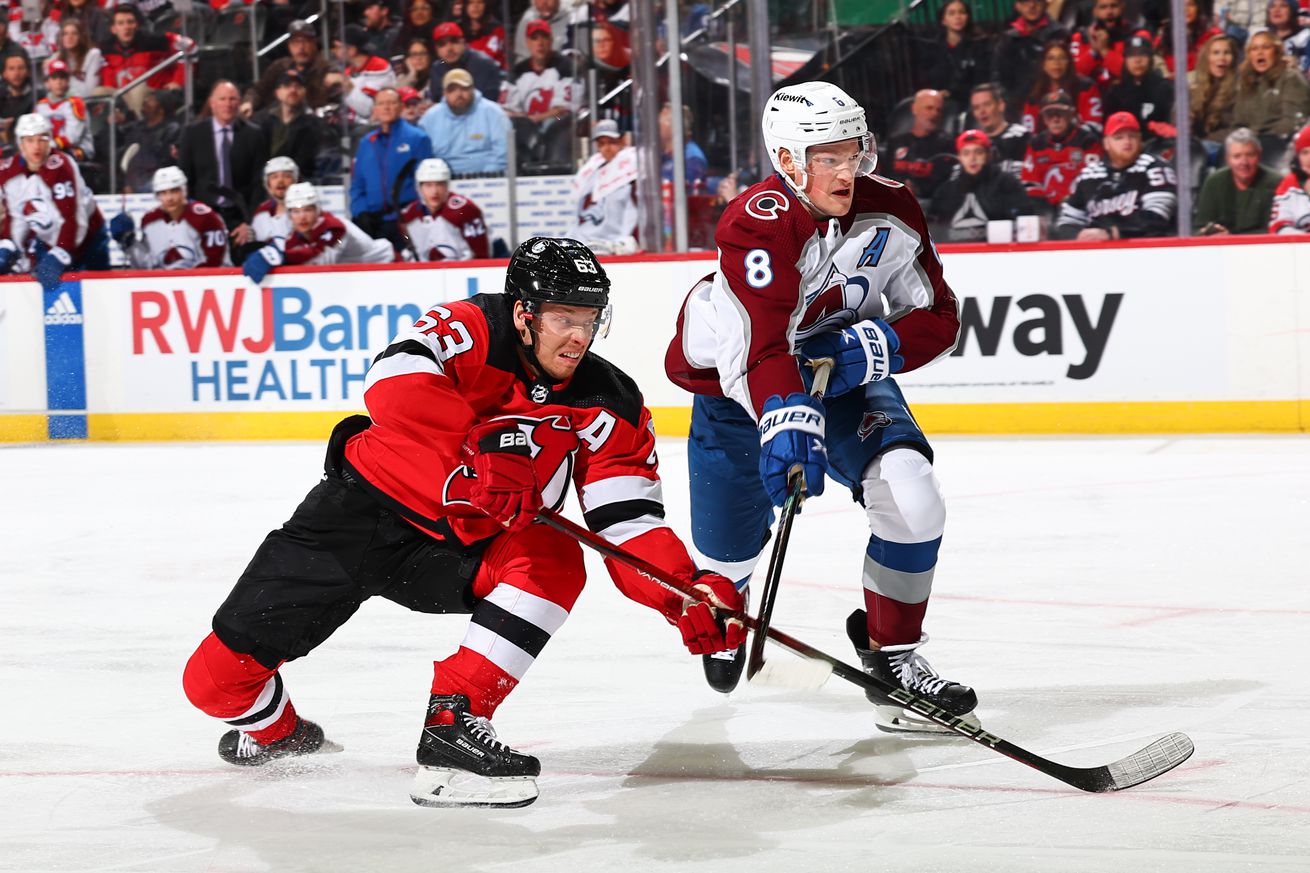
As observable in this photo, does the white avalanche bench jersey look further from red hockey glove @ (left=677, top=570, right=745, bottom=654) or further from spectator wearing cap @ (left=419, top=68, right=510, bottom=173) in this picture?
spectator wearing cap @ (left=419, top=68, right=510, bottom=173)

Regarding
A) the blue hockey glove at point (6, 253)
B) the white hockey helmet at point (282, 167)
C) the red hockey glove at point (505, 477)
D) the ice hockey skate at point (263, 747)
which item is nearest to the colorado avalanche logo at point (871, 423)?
the red hockey glove at point (505, 477)

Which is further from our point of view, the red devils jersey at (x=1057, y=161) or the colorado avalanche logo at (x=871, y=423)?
the red devils jersey at (x=1057, y=161)

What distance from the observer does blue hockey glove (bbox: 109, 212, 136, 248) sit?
9.04 metres

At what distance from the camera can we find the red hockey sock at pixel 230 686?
289 centimetres

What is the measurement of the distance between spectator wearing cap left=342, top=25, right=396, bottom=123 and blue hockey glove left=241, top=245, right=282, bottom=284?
1005mm

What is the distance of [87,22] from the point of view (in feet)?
34.5

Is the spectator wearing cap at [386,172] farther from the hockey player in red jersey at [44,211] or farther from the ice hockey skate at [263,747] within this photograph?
the ice hockey skate at [263,747]

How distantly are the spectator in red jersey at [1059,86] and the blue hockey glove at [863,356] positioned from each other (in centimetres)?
489

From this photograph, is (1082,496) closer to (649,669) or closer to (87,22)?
(649,669)

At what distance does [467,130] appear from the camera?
8797 millimetres

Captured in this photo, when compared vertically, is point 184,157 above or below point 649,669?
above

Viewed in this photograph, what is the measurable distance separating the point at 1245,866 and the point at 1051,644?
1.52 m

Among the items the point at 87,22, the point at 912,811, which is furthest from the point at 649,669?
the point at 87,22

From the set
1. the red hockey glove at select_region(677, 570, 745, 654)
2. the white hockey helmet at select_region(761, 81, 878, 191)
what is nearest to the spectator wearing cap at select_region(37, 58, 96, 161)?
the white hockey helmet at select_region(761, 81, 878, 191)
